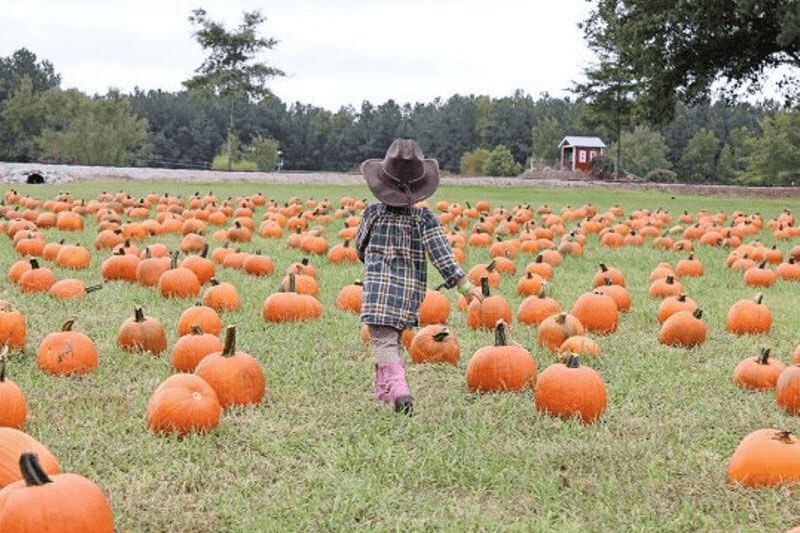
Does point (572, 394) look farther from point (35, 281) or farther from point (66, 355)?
point (35, 281)

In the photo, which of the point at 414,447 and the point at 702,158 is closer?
the point at 414,447

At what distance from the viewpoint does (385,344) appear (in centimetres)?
502

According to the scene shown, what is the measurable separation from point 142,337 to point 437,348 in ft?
6.04

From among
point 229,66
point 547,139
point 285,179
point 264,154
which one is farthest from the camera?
point 547,139

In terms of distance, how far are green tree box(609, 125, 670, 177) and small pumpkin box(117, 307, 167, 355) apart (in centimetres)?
11332

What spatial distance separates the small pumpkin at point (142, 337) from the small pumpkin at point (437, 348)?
1601 mm

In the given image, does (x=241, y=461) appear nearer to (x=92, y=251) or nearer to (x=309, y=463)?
(x=309, y=463)

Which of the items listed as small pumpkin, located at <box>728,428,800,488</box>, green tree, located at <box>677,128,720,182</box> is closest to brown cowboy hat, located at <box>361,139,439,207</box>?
small pumpkin, located at <box>728,428,800,488</box>

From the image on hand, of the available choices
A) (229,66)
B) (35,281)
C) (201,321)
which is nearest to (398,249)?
(201,321)

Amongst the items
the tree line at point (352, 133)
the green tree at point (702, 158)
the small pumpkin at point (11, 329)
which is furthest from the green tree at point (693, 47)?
the green tree at point (702, 158)

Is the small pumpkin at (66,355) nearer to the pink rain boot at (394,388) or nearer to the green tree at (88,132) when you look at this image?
the pink rain boot at (394,388)

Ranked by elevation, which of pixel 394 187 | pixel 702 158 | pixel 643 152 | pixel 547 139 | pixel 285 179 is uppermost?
pixel 547 139

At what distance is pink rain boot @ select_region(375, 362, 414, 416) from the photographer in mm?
4660

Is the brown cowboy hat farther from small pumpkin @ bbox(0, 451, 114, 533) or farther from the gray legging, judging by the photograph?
small pumpkin @ bbox(0, 451, 114, 533)
